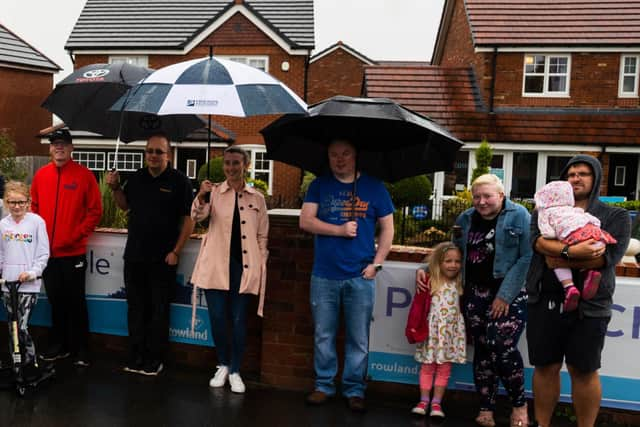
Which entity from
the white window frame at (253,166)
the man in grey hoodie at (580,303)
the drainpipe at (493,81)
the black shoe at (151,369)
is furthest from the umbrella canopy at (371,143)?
the white window frame at (253,166)

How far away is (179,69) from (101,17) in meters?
24.3

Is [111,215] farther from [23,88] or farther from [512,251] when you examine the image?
[23,88]

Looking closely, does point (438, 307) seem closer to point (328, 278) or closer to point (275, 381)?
point (328, 278)

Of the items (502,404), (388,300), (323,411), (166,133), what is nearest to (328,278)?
(388,300)

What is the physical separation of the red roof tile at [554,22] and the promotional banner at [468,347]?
55.2 feet

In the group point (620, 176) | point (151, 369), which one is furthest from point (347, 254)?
point (620, 176)

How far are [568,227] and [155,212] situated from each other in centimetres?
310

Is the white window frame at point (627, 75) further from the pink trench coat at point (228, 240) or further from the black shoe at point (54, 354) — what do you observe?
the black shoe at point (54, 354)

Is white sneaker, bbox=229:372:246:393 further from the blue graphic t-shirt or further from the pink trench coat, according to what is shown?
the blue graphic t-shirt

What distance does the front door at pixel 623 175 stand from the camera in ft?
65.2

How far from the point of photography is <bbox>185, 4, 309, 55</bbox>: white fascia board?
2341cm

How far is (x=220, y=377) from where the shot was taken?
15.8 ft

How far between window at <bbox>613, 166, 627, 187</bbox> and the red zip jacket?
62.2ft

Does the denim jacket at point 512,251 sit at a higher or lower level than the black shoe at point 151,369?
higher
